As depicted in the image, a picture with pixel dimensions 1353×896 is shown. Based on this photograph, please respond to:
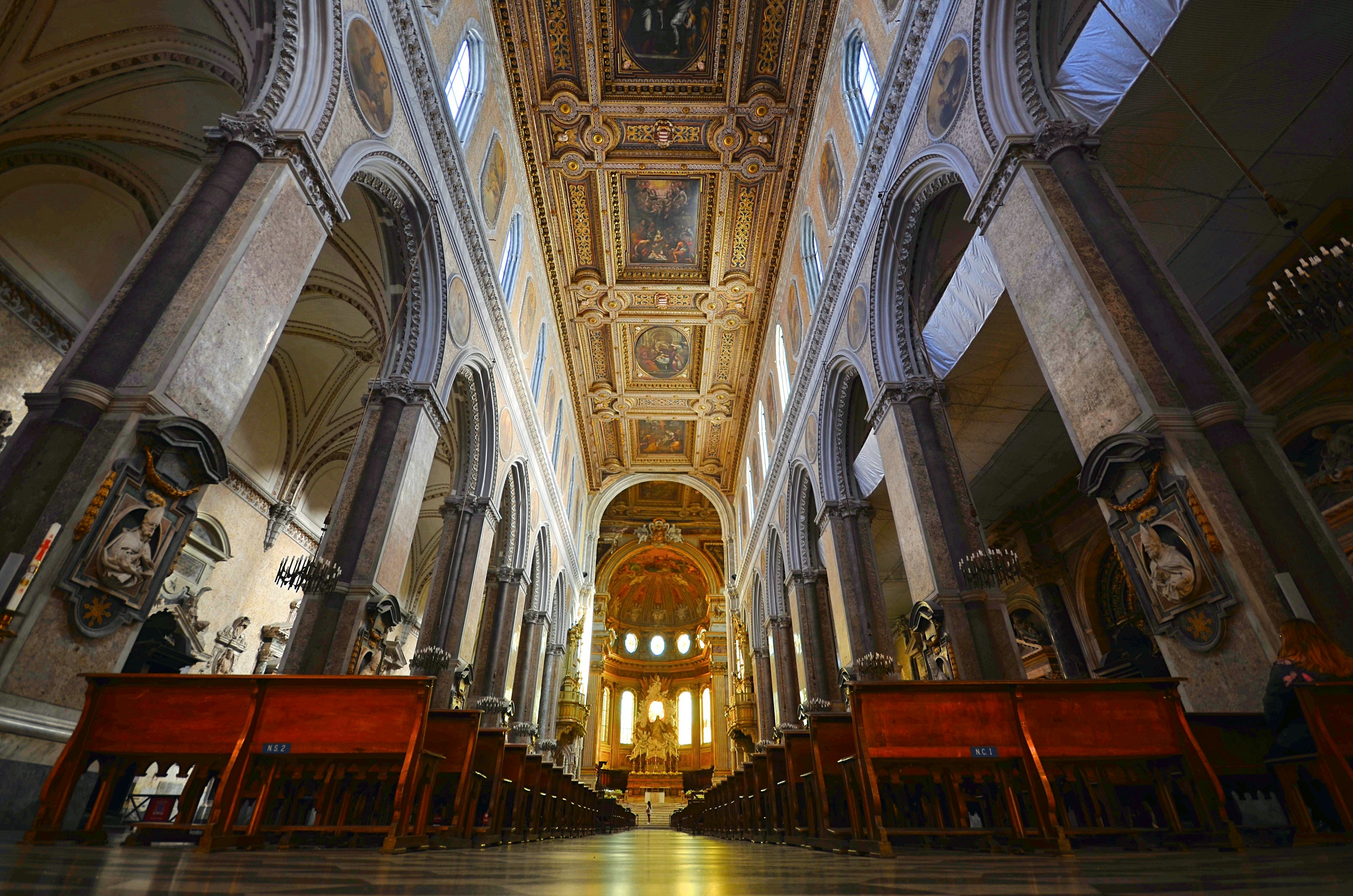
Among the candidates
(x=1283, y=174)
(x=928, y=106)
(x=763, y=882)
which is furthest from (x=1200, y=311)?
(x=763, y=882)

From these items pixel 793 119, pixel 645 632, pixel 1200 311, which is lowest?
pixel 1200 311

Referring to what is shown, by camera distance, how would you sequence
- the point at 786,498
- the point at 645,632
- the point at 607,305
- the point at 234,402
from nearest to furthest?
the point at 234,402 < the point at 786,498 < the point at 607,305 < the point at 645,632

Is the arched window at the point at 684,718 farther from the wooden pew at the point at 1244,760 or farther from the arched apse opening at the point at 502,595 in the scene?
the wooden pew at the point at 1244,760

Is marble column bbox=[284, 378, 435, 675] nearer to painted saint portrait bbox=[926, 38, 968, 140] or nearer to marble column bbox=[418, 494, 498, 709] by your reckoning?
marble column bbox=[418, 494, 498, 709]

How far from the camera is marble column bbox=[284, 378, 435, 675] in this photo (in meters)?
6.77

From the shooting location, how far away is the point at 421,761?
164 inches

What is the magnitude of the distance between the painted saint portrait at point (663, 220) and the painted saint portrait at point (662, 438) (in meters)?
6.81

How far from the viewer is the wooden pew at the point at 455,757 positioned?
15.0ft

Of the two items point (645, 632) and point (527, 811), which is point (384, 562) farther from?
point (645, 632)

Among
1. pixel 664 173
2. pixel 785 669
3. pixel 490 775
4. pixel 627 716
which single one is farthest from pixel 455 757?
pixel 627 716

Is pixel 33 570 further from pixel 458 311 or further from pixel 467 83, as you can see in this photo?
pixel 467 83

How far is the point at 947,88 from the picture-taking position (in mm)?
7215

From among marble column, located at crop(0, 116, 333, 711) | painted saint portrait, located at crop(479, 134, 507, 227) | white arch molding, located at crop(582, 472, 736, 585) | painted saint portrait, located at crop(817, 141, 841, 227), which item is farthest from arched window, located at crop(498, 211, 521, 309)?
white arch molding, located at crop(582, 472, 736, 585)

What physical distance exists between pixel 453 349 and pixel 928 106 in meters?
7.08
